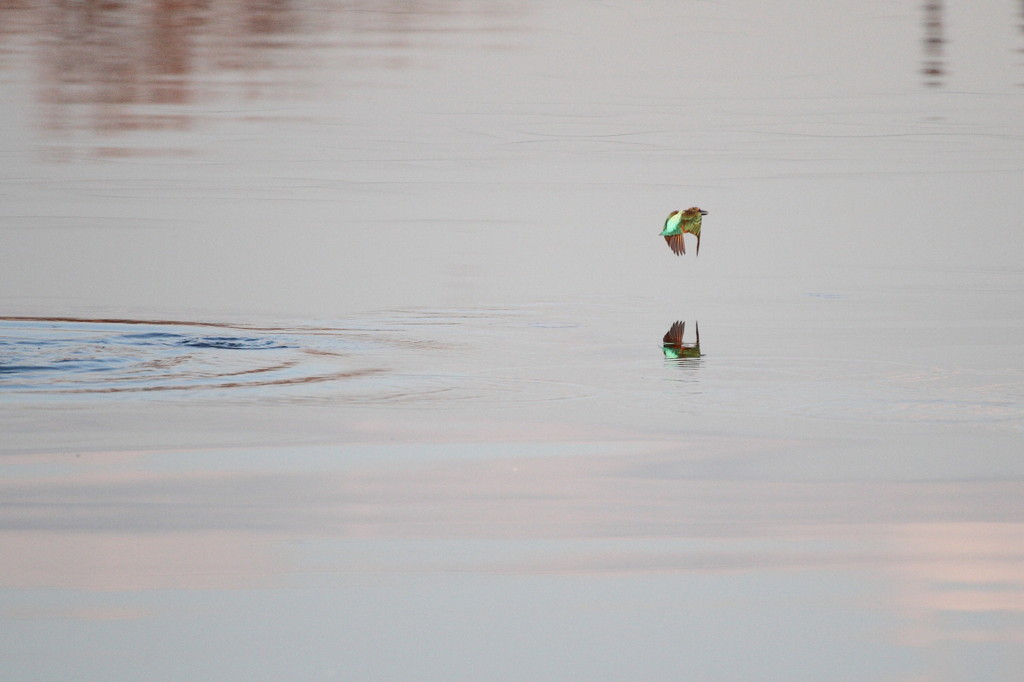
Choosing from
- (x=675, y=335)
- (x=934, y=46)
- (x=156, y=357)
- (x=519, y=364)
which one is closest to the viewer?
(x=519, y=364)

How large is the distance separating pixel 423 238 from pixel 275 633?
237 inches

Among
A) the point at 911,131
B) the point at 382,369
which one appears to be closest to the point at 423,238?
the point at 382,369

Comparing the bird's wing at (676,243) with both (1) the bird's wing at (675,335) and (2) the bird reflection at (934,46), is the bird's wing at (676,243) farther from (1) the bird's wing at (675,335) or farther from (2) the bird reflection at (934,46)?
(2) the bird reflection at (934,46)

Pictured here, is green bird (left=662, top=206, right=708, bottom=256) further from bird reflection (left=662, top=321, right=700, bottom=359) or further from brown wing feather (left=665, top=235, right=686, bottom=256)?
bird reflection (left=662, top=321, right=700, bottom=359)

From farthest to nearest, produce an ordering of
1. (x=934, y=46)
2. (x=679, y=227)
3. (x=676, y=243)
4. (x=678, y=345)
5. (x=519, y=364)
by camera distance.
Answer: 1. (x=934, y=46)
2. (x=676, y=243)
3. (x=679, y=227)
4. (x=678, y=345)
5. (x=519, y=364)

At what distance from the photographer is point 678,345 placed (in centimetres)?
706

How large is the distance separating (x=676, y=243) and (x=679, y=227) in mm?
289

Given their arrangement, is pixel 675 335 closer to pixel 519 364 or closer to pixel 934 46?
pixel 519 364

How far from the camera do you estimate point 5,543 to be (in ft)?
13.8

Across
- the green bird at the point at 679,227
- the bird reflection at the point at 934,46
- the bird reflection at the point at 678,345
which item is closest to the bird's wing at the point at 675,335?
the bird reflection at the point at 678,345

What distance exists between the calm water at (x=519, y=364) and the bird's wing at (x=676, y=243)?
0.30 ft

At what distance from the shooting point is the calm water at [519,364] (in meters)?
3.73

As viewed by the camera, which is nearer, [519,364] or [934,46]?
[519,364]

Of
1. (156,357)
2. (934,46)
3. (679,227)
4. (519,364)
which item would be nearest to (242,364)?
(156,357)
